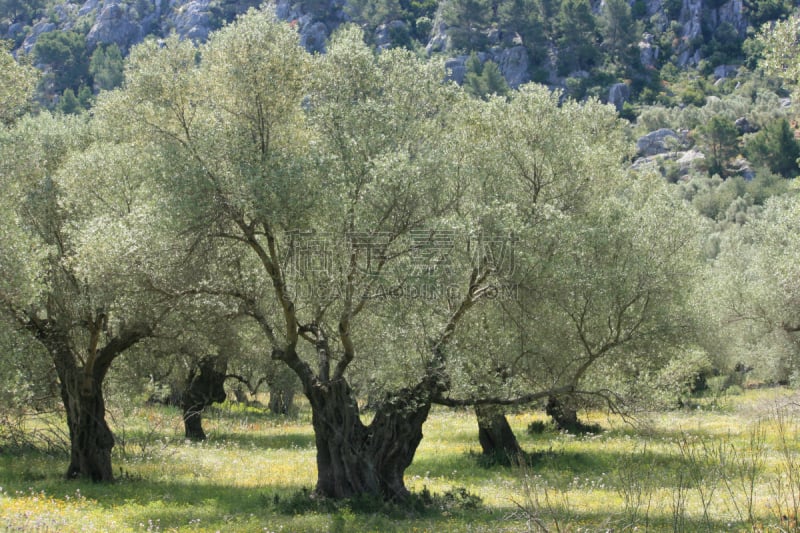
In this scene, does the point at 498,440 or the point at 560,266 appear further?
the point at 498,440

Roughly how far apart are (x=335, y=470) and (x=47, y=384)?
30.2 feet

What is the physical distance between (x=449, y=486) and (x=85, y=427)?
385 inches

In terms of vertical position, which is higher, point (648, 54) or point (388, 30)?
point (388, 30)

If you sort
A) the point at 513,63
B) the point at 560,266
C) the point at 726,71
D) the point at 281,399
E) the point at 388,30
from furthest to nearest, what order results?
1. the point at 388,30
2. the point at 513,63
3. the point at 726,71
4. the point at 281,399
5. the point at 560,266

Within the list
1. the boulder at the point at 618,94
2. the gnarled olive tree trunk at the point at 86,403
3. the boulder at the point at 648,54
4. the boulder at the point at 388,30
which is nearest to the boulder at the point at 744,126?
the boulder at the point at 618,94

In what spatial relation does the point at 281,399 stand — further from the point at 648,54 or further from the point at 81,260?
the point at 648,54

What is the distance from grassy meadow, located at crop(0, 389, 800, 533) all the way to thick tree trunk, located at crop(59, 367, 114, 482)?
0.76 m

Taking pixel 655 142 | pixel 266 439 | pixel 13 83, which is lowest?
pixel 266 439

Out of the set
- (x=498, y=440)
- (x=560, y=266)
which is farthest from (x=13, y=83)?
(x=498, y=440)

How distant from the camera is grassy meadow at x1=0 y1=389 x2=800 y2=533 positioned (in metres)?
11.3

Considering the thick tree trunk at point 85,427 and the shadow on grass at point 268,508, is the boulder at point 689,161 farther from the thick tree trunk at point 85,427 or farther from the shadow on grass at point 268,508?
the thick tree trunk at point 85,427

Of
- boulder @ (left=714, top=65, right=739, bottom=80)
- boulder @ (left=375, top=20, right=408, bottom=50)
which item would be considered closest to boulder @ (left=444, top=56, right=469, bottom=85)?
boulder @ (left=375, top=20, right=408, bottom=50)

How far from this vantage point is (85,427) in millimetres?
17719

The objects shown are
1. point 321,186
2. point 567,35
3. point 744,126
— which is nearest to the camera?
point 321,186
